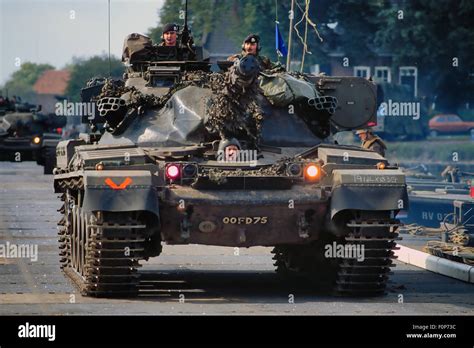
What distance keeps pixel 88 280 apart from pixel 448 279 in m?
5.08

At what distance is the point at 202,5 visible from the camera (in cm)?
6644

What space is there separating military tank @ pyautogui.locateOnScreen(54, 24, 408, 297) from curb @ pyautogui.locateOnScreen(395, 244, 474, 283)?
6.25 ft

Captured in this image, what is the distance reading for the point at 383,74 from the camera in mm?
65625

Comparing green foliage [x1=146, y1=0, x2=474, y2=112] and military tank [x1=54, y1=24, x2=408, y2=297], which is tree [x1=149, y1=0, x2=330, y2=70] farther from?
military tank [x1=54, y1=24, x2=408, y2=297]

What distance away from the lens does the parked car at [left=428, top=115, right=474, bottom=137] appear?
63438 mm

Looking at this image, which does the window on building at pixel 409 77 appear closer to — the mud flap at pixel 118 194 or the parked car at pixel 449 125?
the parked car at pixel 449 125

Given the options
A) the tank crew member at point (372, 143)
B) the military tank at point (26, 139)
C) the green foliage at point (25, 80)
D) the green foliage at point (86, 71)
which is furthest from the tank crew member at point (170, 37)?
the green foliage at point (25, 80)

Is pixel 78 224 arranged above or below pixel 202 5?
below

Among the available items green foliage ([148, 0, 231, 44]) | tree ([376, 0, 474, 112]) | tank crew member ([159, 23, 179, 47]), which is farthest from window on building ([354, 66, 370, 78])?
tank crew member ([159, 23, 179, 47])

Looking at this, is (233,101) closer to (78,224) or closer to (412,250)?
(78,224)

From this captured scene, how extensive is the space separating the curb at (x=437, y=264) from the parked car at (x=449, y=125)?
1619 inches

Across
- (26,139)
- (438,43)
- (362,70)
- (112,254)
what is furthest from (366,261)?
(362,70)

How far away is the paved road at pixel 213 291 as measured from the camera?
16.1 meters

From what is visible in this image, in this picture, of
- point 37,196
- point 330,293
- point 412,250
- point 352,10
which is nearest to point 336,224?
point 330,293
